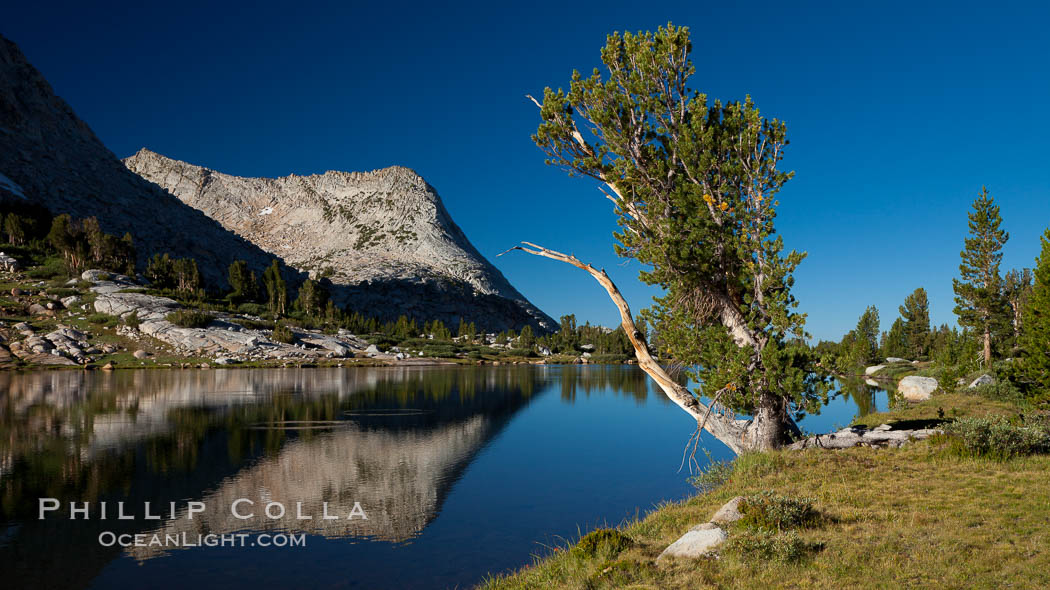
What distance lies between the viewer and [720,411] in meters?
20.0

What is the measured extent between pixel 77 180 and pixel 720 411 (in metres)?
202

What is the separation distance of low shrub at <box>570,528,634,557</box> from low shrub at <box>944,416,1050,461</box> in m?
12.1

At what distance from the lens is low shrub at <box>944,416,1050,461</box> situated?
1542cm

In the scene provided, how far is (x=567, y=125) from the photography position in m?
20.6

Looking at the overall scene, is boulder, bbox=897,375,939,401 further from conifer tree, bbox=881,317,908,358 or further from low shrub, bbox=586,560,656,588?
conifer tree, bbox=881,317,908,358

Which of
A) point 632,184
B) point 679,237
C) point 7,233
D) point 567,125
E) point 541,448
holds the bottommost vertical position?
point 541,448

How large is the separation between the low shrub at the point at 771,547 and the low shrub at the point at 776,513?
49cm

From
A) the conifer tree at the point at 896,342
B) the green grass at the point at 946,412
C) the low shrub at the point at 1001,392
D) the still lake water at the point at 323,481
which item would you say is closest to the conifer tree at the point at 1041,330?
the green grass at the point at 946,412

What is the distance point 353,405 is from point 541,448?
2035 centimetres

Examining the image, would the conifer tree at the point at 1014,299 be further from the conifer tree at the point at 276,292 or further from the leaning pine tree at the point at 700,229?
the conifer tree at the point at 276,292

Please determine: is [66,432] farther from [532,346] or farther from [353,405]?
[532,346]

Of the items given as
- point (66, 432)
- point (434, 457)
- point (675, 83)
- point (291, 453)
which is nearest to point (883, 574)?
point (675, 83)

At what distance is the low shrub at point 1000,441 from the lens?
15.4 metres

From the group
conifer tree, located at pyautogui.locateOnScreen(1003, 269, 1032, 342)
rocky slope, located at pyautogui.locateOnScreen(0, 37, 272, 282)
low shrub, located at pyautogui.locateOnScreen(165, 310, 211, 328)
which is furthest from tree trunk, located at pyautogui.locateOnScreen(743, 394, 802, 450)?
rocky slope, located at pyautogui.locateOnScreen(0, 37, 272, 282)
